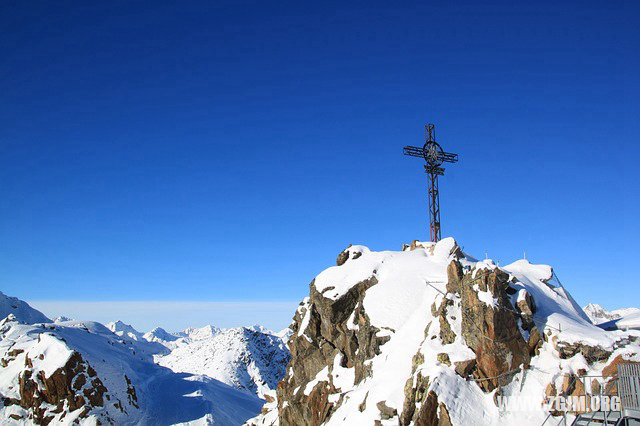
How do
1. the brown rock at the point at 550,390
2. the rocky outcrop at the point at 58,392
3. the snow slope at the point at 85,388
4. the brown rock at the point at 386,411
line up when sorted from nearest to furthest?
the brown rock at the point at 550,390 < the brown rock at the point at 386,411 < the rocky outcrop at the point at 58,392 < the snow slope at the point at 85,388

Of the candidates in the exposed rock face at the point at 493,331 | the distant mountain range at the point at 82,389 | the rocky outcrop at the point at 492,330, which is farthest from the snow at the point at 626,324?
the distant mountain range at the point at 82,389

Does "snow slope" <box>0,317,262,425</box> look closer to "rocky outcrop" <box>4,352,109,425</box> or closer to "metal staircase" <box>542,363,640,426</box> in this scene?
"rocky outcrop" <box>4,352,109,425</box>

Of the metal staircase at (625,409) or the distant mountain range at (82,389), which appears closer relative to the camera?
the metal staircase at (625,409)

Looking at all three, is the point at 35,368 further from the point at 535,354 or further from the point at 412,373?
the point at 535,354

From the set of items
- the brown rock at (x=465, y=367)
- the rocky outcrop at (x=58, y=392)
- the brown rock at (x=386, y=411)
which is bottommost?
the rocky outcrop at (x=58, y=392)

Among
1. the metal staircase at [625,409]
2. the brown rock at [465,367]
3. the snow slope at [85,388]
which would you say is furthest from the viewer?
the snow slope at [85,388]

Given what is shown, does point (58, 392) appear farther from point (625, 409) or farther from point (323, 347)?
point (625, 409)

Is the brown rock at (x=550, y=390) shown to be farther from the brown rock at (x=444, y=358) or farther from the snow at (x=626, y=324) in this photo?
the snow at (x=626, y=324)

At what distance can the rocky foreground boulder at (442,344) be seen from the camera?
2798 centimetres

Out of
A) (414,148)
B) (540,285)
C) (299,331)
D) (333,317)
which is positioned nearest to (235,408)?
(299,331)

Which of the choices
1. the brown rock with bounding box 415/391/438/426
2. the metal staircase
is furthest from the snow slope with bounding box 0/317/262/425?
the metal staircase

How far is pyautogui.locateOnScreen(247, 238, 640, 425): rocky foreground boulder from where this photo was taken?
27984 millimetres

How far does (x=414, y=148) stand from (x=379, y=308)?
74.2ft

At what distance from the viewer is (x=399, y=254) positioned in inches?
2035
